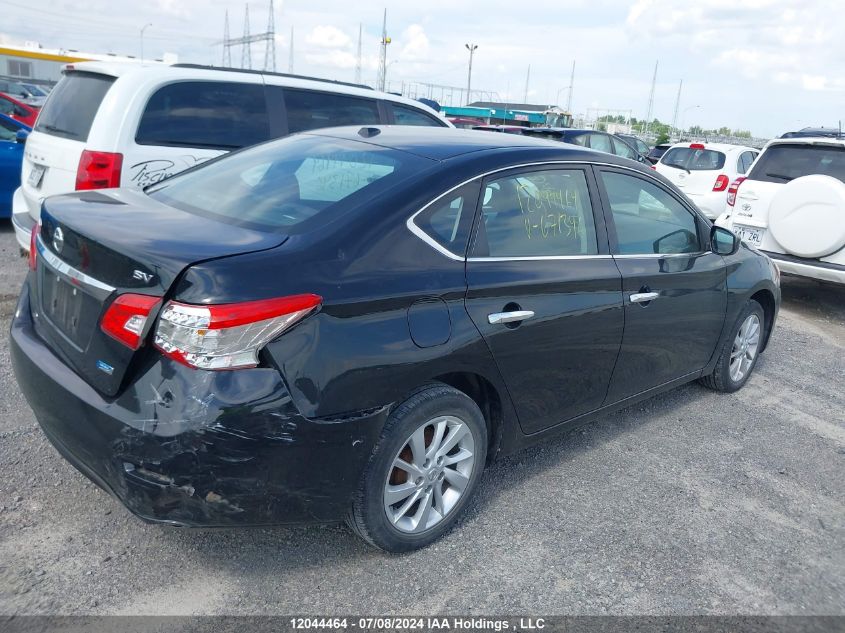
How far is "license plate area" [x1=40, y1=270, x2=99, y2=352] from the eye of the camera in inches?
103

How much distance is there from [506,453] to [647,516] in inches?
30.0

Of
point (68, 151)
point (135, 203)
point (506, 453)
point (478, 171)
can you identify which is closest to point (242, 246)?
point (135, 203)

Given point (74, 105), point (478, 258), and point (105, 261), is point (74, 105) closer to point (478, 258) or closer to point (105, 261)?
point (105, 261)

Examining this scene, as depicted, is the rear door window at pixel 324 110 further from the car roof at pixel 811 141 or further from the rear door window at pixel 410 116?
the car roof at pixel 811 141

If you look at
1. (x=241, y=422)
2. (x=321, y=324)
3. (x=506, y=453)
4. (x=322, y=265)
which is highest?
(x=322, y=265)

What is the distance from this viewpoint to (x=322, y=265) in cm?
259

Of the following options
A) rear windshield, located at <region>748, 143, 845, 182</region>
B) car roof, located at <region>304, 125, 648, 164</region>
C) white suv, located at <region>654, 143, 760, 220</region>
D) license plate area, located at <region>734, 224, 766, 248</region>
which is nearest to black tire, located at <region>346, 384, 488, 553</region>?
car roof, located at <region>304, 125, 648, 164</region>

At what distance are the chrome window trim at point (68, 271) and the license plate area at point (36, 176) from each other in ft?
9.71

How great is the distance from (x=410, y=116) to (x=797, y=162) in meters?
4.14

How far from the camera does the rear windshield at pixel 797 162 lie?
24.8ft

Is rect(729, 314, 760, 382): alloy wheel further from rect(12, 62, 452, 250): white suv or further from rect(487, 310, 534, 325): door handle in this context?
rect(12, 62, 452, 250): white suv

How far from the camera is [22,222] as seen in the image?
5598mm

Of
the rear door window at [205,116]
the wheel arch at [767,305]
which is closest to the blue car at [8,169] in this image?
the rear door window at [205,116]

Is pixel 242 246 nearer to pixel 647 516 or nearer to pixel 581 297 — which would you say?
pixel 581 297
